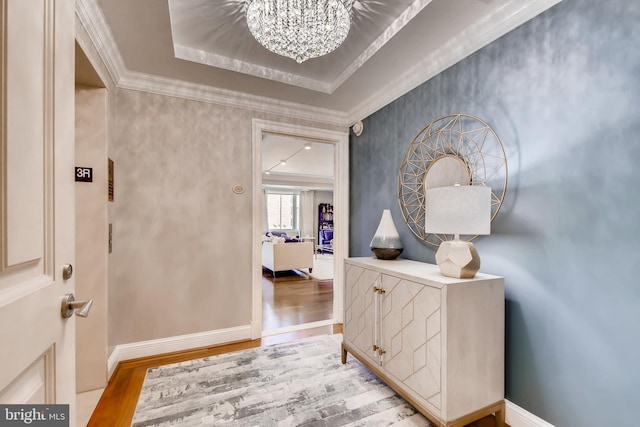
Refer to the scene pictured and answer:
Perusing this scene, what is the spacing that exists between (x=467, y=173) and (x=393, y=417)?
157 cm

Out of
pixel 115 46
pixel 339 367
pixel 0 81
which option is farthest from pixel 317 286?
pixel 0 81

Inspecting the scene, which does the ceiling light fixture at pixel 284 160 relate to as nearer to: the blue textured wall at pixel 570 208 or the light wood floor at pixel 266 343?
the light wood floor at pixel 266 343

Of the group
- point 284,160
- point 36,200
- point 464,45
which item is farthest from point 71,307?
point 284,160

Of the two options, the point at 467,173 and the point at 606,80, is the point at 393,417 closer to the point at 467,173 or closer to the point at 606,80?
the point at 467,173

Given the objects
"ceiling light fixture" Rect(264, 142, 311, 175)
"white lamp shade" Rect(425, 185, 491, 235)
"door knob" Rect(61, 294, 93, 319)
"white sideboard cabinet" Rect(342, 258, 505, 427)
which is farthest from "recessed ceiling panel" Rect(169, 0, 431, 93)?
"ceiling light fixture" Rect(264, 142, 311, 175)

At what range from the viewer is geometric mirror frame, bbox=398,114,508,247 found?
1725 millimetres

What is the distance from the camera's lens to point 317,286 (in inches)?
197

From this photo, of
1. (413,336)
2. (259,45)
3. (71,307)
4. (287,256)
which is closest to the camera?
(71,307)

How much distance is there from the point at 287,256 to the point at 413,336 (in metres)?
4.38

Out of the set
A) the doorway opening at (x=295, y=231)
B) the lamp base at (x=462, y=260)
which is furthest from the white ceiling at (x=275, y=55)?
the lamp base at (x=462, y=260)

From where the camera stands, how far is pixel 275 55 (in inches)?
89.9

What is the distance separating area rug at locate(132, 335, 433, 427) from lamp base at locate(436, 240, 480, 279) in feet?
2.97

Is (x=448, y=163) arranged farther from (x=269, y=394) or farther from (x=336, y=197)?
(x=269, y=394)

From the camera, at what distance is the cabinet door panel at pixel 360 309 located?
197 cm
